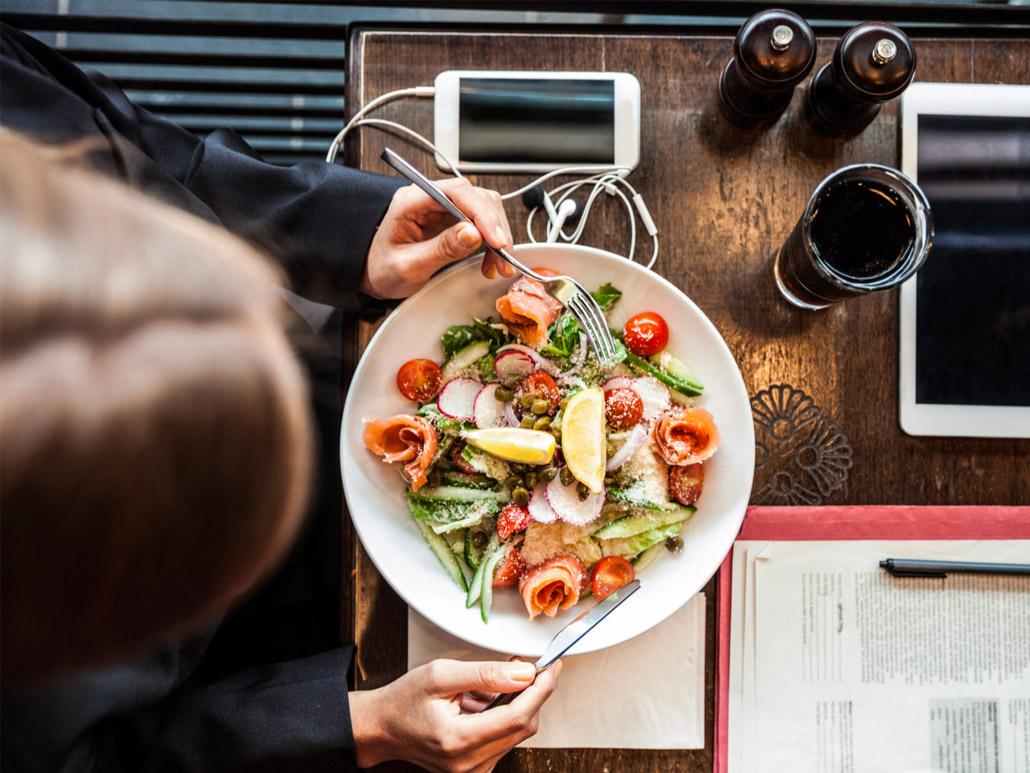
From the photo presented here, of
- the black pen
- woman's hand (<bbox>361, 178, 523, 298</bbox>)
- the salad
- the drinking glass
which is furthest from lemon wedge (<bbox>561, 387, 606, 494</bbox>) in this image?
the black pen

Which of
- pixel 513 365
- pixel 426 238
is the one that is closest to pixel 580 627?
pixel 513 365

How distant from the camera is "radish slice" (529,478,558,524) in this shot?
926 mm

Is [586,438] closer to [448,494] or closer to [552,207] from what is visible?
[448,494]

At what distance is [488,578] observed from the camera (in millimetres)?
949

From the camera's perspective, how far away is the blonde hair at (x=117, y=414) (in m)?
0.52

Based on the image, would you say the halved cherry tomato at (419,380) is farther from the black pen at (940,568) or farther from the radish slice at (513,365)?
the black pen at (940,568)

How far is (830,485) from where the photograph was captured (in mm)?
1044

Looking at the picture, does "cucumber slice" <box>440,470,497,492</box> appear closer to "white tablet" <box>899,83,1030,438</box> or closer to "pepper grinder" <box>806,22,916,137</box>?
"white tablet" <box>899,83,1030,438</box>

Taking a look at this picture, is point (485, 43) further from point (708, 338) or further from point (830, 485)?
point (830, 485)

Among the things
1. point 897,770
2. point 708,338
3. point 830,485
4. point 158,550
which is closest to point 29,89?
point 158,550

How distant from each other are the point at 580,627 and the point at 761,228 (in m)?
0.68

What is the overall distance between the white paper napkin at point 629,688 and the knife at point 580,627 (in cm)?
10

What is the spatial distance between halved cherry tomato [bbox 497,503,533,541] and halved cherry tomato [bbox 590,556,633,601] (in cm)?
12

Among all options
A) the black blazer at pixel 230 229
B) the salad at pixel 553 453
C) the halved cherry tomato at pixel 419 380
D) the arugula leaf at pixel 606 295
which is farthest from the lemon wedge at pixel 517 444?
the black blazer at pixel 230 229
